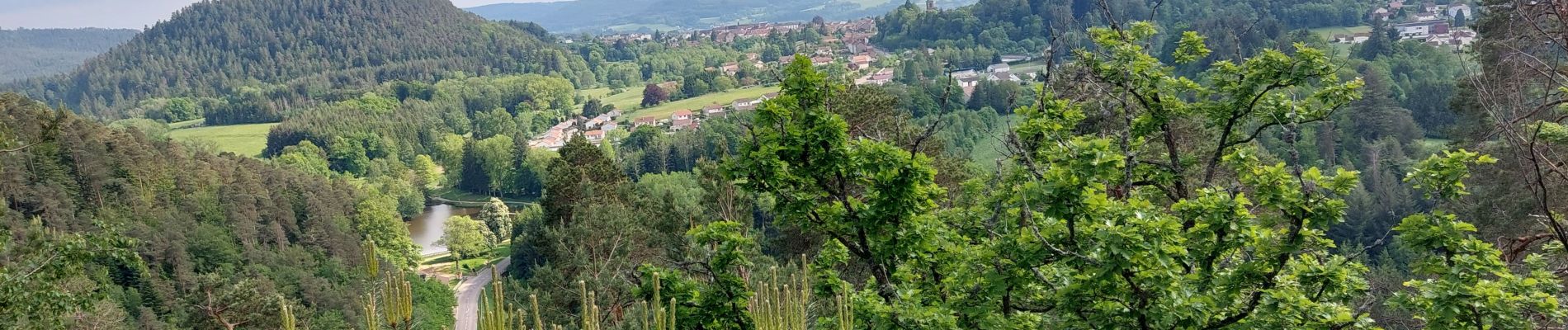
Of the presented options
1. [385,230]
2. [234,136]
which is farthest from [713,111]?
[234,136]

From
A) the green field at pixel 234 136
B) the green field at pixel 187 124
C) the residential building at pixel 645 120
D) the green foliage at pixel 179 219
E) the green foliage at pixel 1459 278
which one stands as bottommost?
the residential building at pixel 645 120

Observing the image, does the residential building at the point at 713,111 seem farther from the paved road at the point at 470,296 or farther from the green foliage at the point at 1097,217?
the green foliage at the point at 1097,217

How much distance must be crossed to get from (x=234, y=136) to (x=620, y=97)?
3783 cm

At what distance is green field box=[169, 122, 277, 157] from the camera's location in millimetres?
79500

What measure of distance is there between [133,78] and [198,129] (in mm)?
42816

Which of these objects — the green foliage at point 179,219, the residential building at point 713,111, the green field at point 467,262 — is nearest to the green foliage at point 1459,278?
the green foliage at point 179,219

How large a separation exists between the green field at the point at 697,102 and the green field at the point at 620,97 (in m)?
4.38

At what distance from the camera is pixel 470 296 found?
114 ft

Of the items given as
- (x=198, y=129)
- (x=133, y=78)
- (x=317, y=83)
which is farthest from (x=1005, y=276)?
(x=133, y=78)

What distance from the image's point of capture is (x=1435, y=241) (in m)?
5.61

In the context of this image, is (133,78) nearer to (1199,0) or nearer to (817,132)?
(1199,0)

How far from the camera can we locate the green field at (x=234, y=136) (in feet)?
261

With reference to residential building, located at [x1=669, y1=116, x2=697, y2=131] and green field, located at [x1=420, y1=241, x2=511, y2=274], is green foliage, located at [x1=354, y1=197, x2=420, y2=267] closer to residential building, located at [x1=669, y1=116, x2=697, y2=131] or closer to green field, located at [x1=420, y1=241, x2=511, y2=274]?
green field, located at [x1=420, y1=241, x2=511, y2=274]

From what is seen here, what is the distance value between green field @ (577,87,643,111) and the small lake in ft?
111
